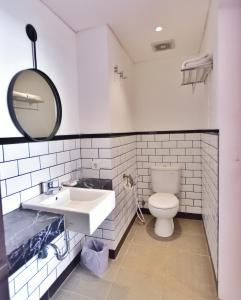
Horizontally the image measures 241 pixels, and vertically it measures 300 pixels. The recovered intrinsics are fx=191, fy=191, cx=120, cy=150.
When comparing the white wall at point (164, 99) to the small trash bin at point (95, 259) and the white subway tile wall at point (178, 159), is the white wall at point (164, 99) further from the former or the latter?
the small trash bin at point (95, 259)

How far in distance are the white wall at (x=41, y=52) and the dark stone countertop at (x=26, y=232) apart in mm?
511

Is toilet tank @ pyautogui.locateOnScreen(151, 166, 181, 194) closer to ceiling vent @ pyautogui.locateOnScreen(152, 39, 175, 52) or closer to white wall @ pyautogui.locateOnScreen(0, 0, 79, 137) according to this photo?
white wall @ pyautogui.locateOnScreen(0, 0, 79, 137)

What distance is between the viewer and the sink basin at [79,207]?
1142 mm

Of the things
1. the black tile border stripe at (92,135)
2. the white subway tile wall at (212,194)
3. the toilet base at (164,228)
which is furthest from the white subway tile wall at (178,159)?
the white subway tile wall at (212,194)

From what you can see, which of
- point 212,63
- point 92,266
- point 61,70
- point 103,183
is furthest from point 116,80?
point 92,266

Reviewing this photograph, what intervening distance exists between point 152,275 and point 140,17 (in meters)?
2.29

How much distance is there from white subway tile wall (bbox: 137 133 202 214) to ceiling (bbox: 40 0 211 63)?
119 cm

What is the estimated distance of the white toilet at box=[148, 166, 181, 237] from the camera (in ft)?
7.05

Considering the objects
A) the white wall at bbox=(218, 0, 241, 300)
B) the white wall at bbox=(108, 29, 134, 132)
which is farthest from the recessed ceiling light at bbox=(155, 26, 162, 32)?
the white wall at bbox=(218, 0, 241, 300)

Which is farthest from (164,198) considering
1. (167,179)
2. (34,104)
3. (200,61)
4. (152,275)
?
(34,104)

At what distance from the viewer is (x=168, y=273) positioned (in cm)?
170

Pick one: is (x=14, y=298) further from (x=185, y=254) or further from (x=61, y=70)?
(x=61, y=70)

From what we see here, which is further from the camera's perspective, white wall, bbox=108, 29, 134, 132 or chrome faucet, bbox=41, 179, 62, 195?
white wall, bbox=108, 29, 134, 132

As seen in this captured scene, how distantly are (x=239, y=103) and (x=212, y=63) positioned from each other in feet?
1.57
